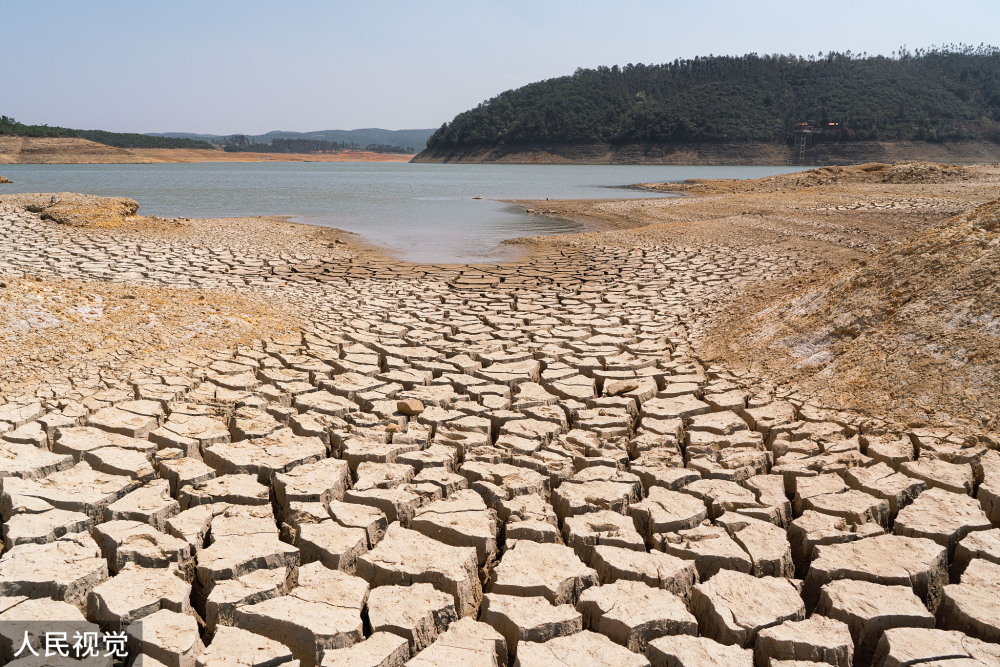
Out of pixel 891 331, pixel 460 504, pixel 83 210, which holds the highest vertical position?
pixel 83 210

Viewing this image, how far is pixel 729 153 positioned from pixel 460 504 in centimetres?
7567

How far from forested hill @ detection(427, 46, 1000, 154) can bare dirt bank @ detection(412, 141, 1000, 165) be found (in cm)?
106

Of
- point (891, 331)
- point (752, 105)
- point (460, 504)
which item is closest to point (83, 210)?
point (460, 504)

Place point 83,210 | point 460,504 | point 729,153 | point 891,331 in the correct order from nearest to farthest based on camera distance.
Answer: point 460,504, point 891,331, point 83,210, point 729,153

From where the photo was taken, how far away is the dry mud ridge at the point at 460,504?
2016mm

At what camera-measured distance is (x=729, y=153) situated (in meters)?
71.7

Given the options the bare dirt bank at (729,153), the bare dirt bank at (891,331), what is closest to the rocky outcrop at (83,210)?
the bare dirt bank at (891,331)

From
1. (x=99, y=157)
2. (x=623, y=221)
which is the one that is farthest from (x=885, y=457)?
(x=99, y=157)

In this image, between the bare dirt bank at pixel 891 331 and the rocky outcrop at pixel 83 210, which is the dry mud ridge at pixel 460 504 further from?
the rocky outcrop at pixel 83 210

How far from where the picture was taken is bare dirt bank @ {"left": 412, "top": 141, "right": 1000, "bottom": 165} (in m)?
64.3

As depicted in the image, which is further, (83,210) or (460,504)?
(83,210)

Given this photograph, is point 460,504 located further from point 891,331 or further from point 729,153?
point 729,153

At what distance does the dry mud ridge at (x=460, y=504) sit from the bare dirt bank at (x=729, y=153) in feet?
227

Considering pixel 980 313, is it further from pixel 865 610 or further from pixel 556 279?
pixel 556 279
